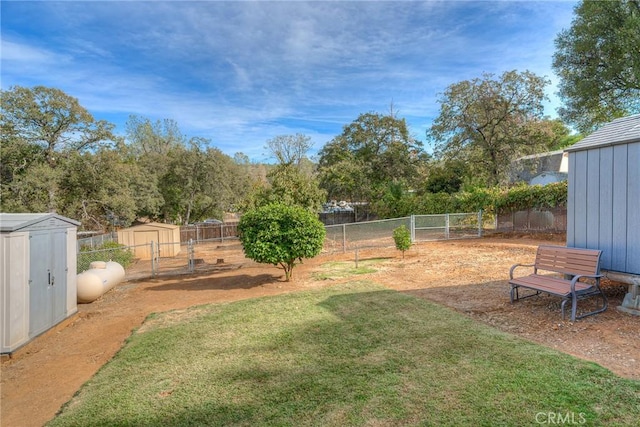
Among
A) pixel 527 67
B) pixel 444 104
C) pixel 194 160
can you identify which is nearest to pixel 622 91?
pixel 527 67

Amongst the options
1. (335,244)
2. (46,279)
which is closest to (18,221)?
(46,279)

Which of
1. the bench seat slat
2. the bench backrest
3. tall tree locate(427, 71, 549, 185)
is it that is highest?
tall tree locate(427, 71, 549, 185)

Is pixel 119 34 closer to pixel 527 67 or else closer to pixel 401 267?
pixel 401 267

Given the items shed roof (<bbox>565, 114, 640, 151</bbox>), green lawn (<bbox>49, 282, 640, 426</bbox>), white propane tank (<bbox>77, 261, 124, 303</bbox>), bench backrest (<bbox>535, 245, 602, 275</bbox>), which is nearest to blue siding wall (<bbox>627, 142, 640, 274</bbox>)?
shed roof (<bbox>565, 114, 640, 151</bbox>)

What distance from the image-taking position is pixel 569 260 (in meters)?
4.87

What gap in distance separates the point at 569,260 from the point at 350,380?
13.8 feet

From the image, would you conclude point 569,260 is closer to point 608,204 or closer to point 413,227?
point 608,204

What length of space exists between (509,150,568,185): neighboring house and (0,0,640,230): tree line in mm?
1516

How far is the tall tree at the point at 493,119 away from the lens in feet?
59.9

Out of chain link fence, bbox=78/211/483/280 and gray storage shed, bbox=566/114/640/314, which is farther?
chain link fence, bbox=78/211/483/280

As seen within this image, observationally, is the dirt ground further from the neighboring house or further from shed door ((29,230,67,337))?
the neighboring house

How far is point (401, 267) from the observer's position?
29.7ft

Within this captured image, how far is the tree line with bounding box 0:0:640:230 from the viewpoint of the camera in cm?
1427

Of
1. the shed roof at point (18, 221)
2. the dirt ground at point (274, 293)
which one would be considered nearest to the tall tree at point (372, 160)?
the dirt ground at point (274, 293)
